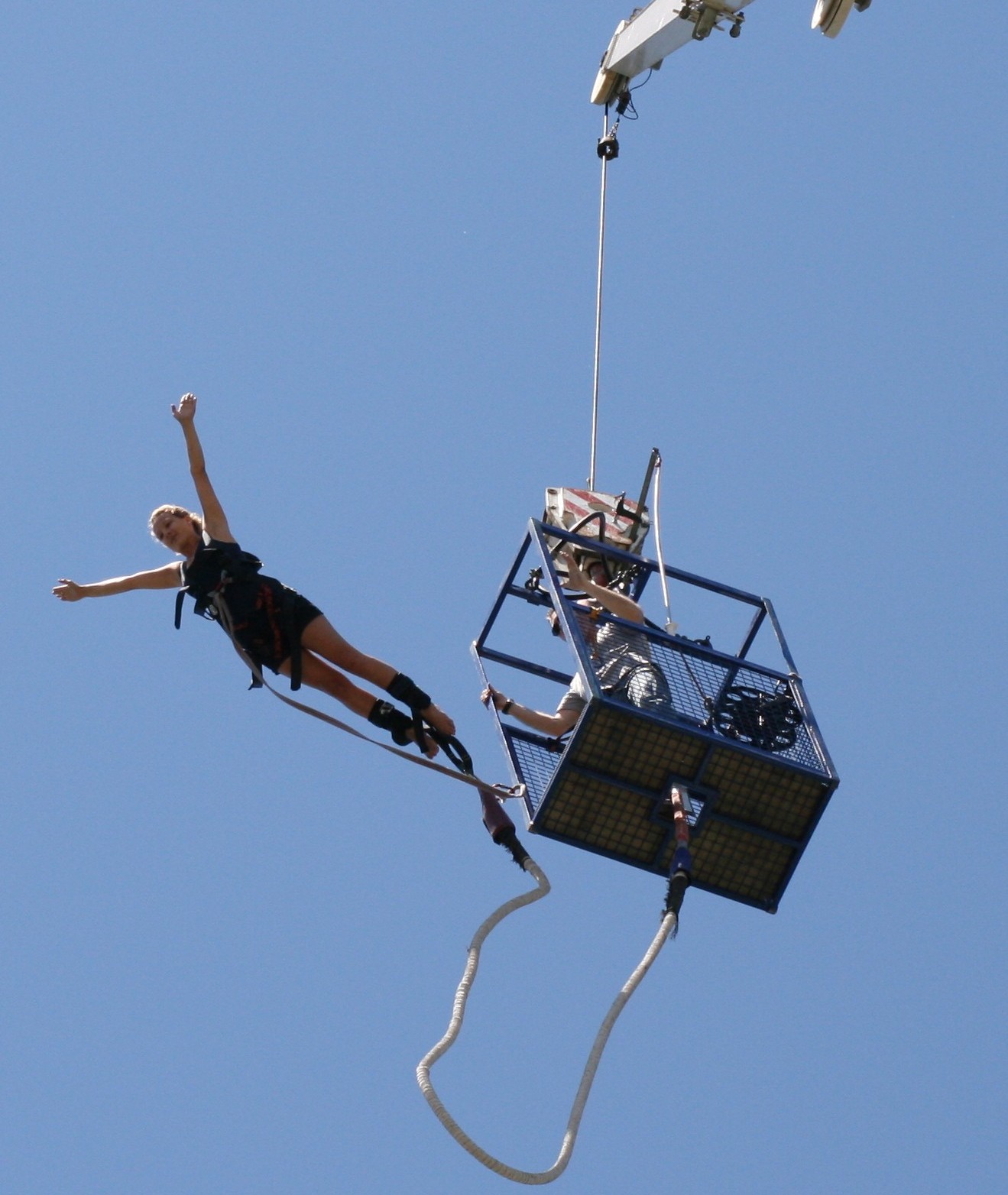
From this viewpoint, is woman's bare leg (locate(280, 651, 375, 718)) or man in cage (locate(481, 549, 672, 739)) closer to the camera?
man in cage (locate(481, 549, 672, 739))

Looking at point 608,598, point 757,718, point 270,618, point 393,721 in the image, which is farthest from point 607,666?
point 270,618

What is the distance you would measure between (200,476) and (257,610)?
0.84 m

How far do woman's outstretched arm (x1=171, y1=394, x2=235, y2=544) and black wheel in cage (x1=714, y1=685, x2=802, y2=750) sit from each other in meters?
2.87

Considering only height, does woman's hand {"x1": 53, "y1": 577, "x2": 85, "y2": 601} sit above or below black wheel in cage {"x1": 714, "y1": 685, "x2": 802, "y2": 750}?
below

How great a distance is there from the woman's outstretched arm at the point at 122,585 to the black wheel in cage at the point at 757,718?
3108mm

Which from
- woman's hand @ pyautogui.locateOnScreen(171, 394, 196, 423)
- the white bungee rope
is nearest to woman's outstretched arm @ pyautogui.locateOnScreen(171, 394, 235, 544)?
woman's hand @ pyautogui.locateOnScreen(171, 394, 196, 423)

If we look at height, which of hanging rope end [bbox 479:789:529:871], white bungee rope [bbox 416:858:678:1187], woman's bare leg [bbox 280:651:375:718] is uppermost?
woman's bare leg [bbox 280:651:375:718]

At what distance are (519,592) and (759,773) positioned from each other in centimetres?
268

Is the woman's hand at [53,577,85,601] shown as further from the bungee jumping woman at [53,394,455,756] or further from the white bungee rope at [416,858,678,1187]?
the white bungee rope at [416,858,678,1187]

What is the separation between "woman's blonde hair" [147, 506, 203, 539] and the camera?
1294cm

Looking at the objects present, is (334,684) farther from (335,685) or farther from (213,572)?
(213,572)

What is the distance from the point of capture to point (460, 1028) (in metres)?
11.3

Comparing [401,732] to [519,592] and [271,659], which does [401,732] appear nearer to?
[271,659]

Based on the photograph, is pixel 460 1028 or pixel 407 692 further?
pixel 407 692
